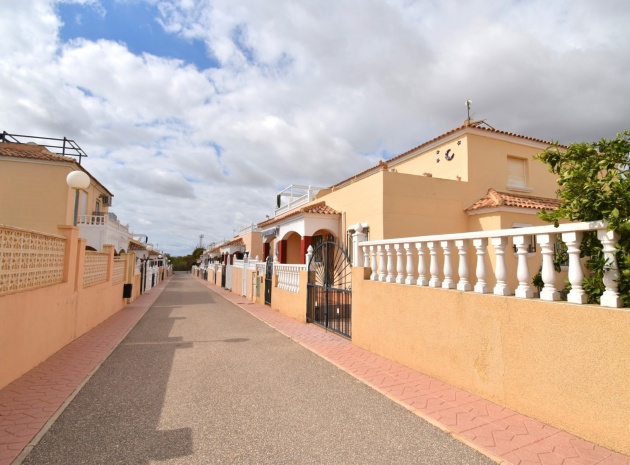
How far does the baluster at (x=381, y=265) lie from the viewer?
5.86 metres

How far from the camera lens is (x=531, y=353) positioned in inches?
129

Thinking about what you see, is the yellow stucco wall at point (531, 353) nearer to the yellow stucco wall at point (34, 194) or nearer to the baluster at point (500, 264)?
the baluster at point (500, 264)

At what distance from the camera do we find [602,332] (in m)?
2.76

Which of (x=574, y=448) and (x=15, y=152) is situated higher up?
(x=15, y=152)

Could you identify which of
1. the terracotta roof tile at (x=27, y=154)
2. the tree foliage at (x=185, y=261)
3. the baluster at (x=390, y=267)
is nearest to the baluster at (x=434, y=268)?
the baluster at (x=390, y=267)

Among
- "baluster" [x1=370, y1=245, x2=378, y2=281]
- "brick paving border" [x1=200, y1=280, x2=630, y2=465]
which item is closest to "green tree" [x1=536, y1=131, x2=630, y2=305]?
"brick paving border" [x1=200, y1=280, x2=630, y2=465]

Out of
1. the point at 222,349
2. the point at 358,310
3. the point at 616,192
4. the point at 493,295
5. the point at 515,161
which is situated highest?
the point at 515,161

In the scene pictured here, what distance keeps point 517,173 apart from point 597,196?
11.6 metres

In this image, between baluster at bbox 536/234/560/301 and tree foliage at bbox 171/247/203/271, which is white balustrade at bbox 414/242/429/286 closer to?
baluster at bbox 536/234/560/301

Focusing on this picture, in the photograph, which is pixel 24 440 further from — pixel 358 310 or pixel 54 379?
pixel 358 310

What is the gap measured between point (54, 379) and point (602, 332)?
6179mm

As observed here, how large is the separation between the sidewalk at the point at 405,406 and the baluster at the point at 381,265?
4.37 feet

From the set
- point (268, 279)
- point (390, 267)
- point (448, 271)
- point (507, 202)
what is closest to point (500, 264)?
point (448, 271)

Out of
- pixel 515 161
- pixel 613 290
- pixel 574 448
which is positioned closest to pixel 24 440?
pixel 574 448
